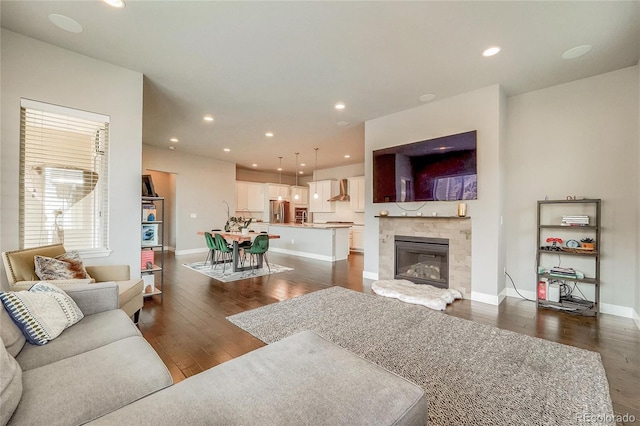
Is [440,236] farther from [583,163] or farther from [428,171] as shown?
[583,163]

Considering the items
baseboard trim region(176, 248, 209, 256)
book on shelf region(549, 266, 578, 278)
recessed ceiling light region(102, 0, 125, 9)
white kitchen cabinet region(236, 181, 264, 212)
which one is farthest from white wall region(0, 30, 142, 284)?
white kitchen cabinet region(236, 181, 264, 212)

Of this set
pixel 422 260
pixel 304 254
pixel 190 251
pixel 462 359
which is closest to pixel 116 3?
pixel 462 359

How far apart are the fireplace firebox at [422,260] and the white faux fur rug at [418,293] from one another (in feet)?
0.58

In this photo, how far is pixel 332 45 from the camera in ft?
9.02

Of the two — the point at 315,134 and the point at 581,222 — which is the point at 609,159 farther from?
the point at 315,134

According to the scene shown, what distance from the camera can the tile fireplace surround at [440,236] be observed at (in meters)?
3.89

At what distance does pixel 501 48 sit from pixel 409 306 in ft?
10.1

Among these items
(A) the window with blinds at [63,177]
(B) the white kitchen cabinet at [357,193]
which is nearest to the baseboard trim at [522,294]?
(B) the white kitchen cabinet at [357,193]

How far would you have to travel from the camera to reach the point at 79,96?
2.97 metres

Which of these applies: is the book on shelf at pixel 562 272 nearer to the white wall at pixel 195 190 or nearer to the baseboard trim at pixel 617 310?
the baseboard trim at pixel 617 310

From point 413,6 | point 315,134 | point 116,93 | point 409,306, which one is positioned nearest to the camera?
point 413,6

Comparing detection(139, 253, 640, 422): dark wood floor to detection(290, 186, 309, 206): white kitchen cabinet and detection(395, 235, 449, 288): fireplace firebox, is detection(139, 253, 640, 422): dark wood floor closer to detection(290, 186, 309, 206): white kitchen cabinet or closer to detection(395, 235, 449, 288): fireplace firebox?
detection(395, 235, 449, 288): fireplace firebox

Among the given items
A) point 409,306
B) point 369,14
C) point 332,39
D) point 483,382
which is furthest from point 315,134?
point 483,382

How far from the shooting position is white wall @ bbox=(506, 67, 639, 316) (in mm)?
3219
